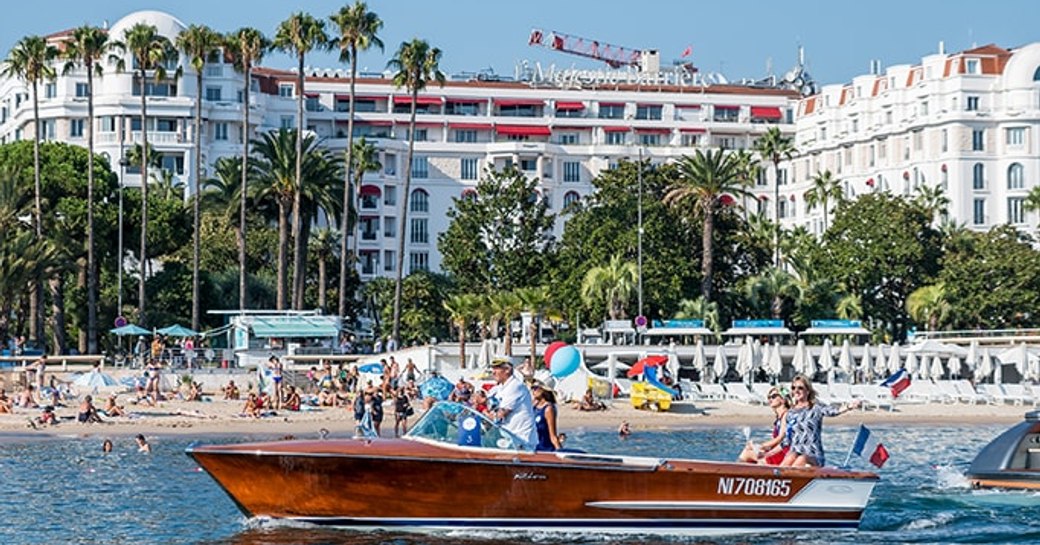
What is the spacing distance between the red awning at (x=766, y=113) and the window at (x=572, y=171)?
52.4 ft

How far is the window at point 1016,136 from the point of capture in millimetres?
115438

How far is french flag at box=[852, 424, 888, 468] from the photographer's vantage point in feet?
81.0

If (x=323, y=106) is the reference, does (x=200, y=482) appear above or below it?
below

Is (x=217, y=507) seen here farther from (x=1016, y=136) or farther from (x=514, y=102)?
(x=514, y=102)

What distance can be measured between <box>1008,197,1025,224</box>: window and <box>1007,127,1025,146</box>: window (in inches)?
147

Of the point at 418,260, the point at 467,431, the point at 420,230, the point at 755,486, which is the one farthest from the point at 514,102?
the point at 467,431

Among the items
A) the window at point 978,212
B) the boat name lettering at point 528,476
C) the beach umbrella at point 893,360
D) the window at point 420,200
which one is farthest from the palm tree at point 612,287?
the boat name lettering at point 528,476

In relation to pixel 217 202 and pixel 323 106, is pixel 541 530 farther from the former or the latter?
pixel 323 106

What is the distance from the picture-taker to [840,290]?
93188 mm

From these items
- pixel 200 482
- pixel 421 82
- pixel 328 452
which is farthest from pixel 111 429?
pixel 421 82

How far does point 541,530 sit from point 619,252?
67.1 metres

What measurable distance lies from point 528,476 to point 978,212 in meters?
96.7

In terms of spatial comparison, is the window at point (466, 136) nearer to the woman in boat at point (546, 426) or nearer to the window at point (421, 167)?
the window at point (421, 167)

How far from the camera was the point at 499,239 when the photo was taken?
103m
